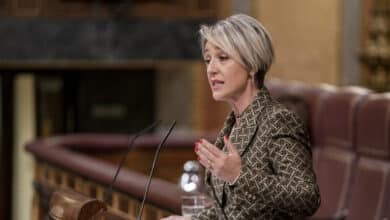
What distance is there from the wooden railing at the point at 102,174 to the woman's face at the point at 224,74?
923 mm

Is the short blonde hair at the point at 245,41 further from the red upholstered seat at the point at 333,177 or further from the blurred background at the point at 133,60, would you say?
the blurred background at the point at 133,60

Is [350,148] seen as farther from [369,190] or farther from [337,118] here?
[369,190]

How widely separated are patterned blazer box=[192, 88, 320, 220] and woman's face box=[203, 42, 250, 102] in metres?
0.05

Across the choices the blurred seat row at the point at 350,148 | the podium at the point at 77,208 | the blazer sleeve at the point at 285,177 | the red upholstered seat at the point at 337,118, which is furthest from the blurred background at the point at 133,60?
the blazer sleeve at the point at 285,177

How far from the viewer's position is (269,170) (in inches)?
82.0

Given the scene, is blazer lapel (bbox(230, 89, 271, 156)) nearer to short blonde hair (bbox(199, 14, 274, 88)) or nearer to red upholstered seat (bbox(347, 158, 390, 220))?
short blonde hair (bbox(199, 14, 274, 88))

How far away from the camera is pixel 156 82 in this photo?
8.04 meters

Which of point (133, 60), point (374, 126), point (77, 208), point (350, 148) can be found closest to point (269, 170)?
point (77, 208)

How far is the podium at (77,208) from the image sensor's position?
7.17 feet

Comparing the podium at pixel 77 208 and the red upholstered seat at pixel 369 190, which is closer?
the podium at pixel 77 208

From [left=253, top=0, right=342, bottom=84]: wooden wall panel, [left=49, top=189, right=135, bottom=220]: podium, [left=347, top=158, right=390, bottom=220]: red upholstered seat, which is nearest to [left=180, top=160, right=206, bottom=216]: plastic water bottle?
[left=49, top=189, right=135, bottom=220]: podium

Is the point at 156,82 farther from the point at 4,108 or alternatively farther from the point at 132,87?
the point at 4,108

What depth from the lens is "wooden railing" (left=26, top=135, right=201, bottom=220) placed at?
10.9 feet

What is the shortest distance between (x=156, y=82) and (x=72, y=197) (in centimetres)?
573
